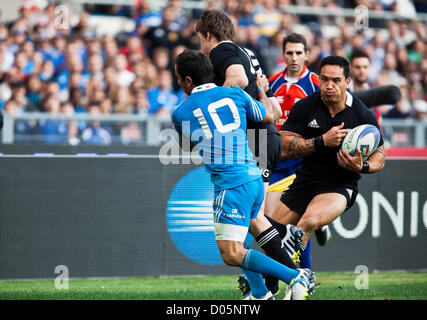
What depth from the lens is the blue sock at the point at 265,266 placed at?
618cm

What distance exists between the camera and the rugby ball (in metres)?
7.19

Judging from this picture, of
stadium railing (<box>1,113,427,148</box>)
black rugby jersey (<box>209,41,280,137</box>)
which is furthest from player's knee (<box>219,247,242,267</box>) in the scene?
stadium railing (<box>1,113,427,148</box>)

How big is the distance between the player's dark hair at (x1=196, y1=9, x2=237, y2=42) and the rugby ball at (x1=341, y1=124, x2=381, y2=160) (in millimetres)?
1491

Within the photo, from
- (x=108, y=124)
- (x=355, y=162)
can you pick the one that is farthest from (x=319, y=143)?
(x=108, y=124)

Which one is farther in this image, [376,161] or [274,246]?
[376,161]

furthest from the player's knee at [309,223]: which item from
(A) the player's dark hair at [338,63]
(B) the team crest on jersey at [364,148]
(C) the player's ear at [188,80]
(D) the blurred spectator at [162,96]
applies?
(D) the blurred spectator at [162,96]

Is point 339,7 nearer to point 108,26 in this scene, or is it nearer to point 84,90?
point 108,26

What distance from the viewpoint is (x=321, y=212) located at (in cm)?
724

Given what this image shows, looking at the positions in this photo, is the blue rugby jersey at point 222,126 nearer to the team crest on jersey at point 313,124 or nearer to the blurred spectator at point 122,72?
the team crest on jersey at point 313,124

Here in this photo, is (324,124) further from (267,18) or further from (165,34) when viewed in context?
(267,18)

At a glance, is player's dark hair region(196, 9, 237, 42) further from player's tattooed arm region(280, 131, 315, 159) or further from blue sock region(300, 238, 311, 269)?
blue sock region(300, 238, 311, 269)

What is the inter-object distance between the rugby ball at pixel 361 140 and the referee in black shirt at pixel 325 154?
6cm

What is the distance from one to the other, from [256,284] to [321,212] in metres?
1.12

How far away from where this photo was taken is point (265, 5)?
15758 millimetres
